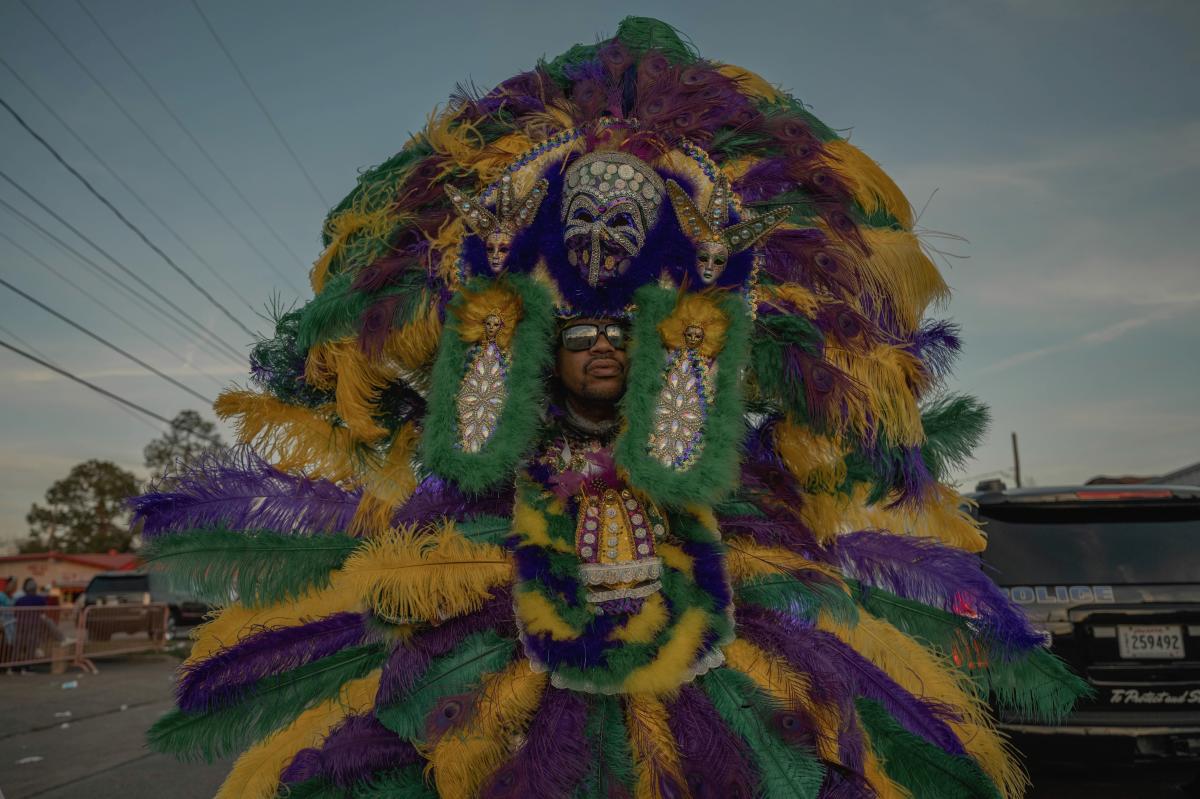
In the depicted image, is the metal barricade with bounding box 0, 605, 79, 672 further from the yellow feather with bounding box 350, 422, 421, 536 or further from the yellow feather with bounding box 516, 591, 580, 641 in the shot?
the yellow feather with bounding box 516, 591, 580, 641

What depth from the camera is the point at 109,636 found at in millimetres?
14930

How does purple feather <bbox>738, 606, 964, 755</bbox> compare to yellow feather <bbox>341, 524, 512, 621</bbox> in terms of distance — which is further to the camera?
purple feather <bbox>738, 606, 964, 755</bbox>

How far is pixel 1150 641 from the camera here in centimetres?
370

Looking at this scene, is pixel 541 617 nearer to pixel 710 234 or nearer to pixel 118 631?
pixel 710 234

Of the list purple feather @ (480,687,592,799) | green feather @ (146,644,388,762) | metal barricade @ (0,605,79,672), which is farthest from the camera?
metal barricade @ (0,605,79,672)

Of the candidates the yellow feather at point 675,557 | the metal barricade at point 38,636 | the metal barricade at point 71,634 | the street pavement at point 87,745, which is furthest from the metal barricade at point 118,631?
the yellow feather at point 675,557

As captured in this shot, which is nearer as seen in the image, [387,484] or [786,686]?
[786,686]

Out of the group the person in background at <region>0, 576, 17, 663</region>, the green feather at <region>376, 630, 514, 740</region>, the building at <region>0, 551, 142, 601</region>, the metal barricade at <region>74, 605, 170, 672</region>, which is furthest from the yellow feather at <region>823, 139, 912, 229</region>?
the building at <region>0, 551, 142, 601</region>

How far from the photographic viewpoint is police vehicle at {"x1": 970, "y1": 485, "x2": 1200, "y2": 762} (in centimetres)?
367

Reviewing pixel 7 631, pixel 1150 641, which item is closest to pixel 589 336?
pixel 1150 641

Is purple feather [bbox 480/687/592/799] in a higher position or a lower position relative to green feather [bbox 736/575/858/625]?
lower

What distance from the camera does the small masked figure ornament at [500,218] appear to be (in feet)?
8.49

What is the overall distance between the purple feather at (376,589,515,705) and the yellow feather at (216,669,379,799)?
196mm

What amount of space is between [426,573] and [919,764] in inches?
57.6
